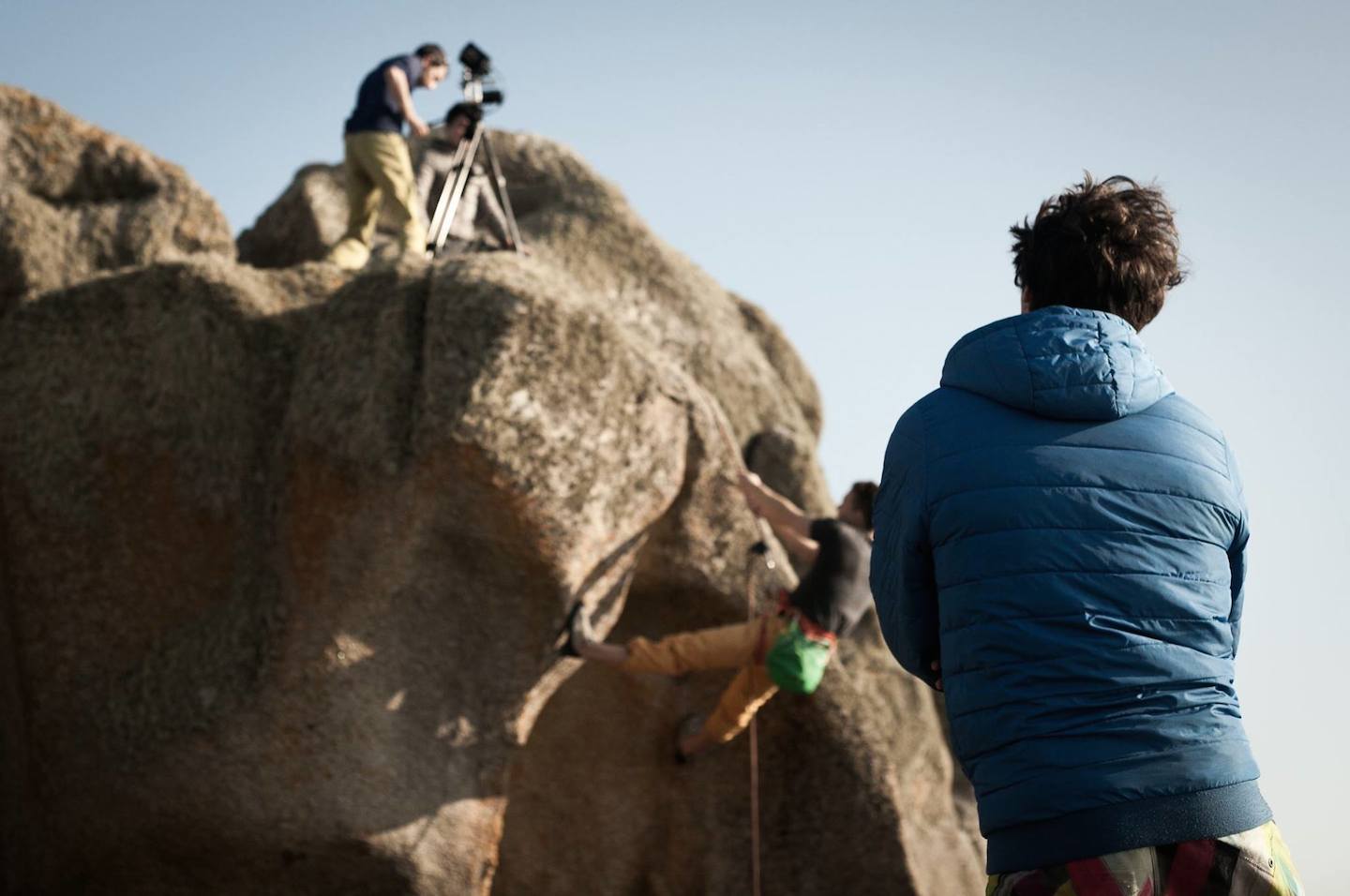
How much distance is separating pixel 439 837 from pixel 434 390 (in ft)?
8.58

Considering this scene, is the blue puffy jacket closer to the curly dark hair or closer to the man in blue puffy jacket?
the man in blue puffy jacket

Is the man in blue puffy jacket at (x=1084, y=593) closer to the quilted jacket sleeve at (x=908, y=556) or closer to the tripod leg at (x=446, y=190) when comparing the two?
the quilted jacket sleeve at (x=908, y=556)

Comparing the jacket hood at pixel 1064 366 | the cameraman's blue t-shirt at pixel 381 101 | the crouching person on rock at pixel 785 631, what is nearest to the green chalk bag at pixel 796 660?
the crouching person on rock at pixel 785 631

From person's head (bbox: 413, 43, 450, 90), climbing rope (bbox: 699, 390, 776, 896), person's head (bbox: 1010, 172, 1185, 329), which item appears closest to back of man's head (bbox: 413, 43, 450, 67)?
person's head (bbox: 413, 43, 450, 90)

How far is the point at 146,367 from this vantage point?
862 centimetres

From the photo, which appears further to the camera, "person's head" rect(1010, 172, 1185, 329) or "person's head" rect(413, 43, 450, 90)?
"person's head" rect(413, 43, 450, 90)

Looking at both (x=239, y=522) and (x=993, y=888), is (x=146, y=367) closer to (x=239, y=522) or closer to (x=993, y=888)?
(x=239, y=522)

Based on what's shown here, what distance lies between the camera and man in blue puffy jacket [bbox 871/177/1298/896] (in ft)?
8.91

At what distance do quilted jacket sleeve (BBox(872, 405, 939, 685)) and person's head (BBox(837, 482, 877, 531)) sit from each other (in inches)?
226

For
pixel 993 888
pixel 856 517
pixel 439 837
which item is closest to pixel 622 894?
pixel 439 837

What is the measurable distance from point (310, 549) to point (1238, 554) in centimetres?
593

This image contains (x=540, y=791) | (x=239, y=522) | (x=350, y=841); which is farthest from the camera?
(x=540, y=791)

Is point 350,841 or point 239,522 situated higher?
point 239,522

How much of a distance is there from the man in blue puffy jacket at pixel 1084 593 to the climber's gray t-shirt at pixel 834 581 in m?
5.49
